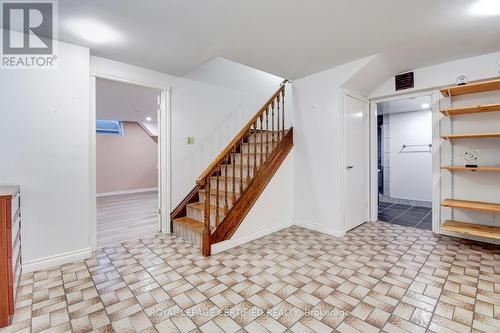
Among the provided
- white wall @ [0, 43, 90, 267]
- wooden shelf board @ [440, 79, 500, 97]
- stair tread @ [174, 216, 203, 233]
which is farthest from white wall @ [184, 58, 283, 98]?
wooden shelf board @ [440, 79, 500, 97]

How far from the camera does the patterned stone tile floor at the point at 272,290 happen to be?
62.7 inches

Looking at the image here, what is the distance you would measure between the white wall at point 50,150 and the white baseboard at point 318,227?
2.88m

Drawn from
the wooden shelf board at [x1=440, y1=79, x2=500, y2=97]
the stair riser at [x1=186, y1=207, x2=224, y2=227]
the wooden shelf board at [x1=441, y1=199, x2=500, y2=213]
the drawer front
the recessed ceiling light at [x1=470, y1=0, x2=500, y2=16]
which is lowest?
the stair riser at [x1=186, y1=207, x2=224, y2=227]

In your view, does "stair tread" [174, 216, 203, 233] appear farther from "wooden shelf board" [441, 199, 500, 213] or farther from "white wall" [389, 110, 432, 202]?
"white wall" [389, 110, 432, 202]

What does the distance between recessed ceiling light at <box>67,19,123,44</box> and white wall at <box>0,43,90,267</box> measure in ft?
1.01

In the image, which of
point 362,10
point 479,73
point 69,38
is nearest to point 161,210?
point 69,38

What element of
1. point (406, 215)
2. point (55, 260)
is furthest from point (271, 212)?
point (406, 215)

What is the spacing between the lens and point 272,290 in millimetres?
1986

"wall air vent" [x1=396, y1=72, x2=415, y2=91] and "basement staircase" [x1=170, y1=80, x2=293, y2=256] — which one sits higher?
"wall air vent" [x1=396, y1=72, x2=415, y2=91]

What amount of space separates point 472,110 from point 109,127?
340 inches

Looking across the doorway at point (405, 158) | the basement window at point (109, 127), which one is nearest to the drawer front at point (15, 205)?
the doorway at point (405, 158)

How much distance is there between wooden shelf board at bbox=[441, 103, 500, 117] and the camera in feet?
8.92

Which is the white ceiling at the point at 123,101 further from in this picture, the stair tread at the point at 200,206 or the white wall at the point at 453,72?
the white wall at the point at 453,72

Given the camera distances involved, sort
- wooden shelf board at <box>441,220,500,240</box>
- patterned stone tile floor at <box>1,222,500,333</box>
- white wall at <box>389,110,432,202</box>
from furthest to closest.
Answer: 1. white wall at <box>389,110,432,202</box>
2. wooden shelf board at <box>441,220,500,240</box>
3. patterned stone tile floor at <box>1,222,500,333</box>
